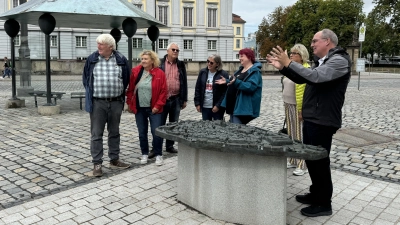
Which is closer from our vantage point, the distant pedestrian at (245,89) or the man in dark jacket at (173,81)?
the distant pedestrian at (245,89)

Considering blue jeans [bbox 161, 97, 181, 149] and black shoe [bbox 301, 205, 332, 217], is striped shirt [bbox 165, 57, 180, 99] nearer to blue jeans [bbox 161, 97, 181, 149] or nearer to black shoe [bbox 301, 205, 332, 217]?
blue jeans [bbox 161, 97, 181, 149]

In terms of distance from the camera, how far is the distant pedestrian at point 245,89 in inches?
223

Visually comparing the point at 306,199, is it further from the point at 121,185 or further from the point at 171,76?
the point at 171,76

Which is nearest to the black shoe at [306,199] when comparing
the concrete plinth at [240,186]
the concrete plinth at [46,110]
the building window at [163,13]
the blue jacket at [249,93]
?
the concrete plinth at [240,186]

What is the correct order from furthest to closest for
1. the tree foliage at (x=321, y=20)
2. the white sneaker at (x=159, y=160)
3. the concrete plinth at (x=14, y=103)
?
1. the tree foliage at (x=321, y=20)
2. the concrete plinth at (x=14, y=103)
3. the white sneaker at (x=159, y=160)

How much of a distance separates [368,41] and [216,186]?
7049 cm

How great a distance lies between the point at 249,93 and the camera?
5.80 metres

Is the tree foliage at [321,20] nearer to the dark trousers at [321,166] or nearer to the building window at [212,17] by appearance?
the building window at [212,17]

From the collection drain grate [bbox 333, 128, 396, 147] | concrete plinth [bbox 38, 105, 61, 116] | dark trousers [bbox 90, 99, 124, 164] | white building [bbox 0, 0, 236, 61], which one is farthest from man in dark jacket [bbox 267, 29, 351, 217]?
white building [bbox 0, 0, 236, 61]

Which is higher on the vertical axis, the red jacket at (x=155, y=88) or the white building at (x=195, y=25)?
the white building at (x=195, y=25)

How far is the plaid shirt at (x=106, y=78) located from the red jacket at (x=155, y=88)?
0.51 meters

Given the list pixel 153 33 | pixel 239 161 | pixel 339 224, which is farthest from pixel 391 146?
pixel 153 33

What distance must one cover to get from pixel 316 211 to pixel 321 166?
487 mm

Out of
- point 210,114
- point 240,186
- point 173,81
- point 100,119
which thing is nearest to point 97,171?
point 100,119
